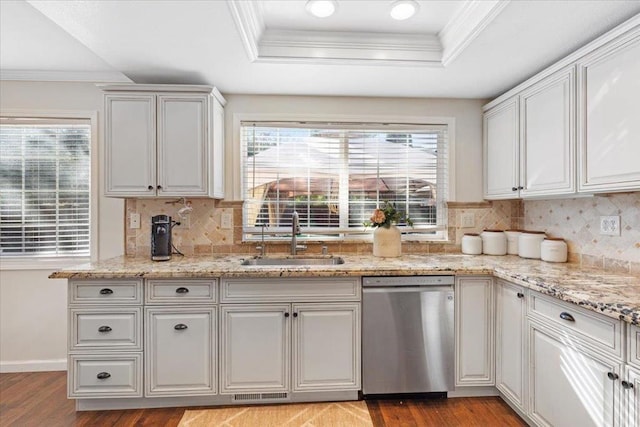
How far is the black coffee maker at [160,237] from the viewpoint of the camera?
2.41 m

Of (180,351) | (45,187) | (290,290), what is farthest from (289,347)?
(45,187)

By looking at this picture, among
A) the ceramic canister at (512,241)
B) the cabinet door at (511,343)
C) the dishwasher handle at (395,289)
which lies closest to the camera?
the cabinet door at (511,343)

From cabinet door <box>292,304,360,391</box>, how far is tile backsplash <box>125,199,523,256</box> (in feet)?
2.53

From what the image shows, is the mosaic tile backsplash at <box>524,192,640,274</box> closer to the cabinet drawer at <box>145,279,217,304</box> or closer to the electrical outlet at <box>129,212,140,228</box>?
the cabinet drawer at <box>145,279,217,304</box>

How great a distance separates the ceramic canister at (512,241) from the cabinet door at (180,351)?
238 centimetres

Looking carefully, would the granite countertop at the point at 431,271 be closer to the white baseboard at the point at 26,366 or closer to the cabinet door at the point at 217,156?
the cabinet door at the point at 217,156

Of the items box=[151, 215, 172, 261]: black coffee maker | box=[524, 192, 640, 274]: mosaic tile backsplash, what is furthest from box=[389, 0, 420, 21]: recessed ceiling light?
box=[151, 215, 172, 261]: black coffee maker

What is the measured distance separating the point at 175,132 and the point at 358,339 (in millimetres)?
1952

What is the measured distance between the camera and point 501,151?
2637mm

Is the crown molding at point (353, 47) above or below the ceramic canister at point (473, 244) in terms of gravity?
above

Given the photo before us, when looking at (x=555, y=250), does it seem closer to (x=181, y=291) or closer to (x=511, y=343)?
(x=511, y=343)

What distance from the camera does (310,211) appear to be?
289cm

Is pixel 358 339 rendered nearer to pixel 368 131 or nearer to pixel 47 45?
pixel 368 131

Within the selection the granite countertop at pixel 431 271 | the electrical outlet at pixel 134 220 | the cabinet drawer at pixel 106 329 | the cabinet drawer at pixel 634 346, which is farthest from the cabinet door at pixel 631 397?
the electrical outlet at pixel 134 220
